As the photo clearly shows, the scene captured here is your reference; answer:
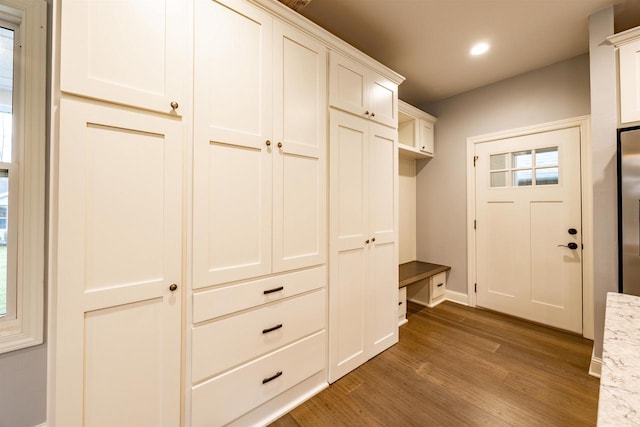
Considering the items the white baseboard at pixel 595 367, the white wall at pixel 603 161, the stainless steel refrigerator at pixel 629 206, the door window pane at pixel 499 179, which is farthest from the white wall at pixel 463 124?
the white baseboard at pixel 595 367

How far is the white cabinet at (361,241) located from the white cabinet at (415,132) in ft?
3.06

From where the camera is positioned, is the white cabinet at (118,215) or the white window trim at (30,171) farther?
the white window trim at (30,171)

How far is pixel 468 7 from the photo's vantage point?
1906mm

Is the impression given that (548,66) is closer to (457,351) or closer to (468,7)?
(468,7)

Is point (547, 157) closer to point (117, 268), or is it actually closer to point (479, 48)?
point (479, 48)

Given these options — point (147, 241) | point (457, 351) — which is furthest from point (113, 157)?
point (457, 351)

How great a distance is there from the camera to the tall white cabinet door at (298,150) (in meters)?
1.54

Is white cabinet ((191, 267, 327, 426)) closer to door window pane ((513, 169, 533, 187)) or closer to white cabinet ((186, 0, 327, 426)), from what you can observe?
white cabinet ((186, 0, 327, 426))

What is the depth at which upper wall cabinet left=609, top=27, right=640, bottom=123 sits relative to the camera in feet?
5.75

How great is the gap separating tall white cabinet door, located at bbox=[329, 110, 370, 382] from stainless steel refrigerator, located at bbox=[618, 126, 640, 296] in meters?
1.73

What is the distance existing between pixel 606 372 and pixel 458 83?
3223 mm

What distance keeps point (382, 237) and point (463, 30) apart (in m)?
1.86

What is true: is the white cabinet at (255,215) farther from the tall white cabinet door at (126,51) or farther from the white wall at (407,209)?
the white wall at (407,209)

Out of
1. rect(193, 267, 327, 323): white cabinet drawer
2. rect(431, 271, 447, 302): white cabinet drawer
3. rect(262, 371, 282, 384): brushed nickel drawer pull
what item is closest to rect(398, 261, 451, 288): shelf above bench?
rect(431, 271, 447, 302): white cabinet drawer
